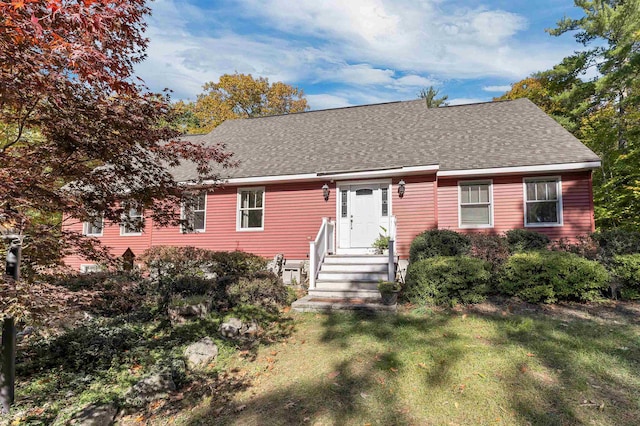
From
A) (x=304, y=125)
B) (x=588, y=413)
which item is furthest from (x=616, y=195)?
(x=588, y=413)

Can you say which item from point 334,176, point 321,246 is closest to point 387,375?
point 321,246

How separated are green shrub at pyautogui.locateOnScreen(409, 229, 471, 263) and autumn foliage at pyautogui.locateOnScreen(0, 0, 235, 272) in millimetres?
6482

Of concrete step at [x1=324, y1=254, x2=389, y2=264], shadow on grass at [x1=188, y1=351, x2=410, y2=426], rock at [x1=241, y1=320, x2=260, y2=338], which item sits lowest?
shadow on grass at [x1=188, y1=351, x2=410, y2=426]

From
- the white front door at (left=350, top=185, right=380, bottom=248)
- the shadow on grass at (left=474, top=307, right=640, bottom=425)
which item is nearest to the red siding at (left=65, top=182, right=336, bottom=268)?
the white front door at (left=350, top=185, right=380, bottom=248)

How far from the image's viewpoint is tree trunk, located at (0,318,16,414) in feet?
12.6

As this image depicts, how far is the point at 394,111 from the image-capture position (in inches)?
585

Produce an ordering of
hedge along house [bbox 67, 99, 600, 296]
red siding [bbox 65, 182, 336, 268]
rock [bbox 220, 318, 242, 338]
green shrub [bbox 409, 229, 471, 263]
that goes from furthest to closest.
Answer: red siding [bbox 65, 182, 336, 268]
hedge along house [bbox 67, 99, 600, 296]
green shrub [bbox 409, 229, 471, 263]
rock [bbox 220, 318, 242, 338]

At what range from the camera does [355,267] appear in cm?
909

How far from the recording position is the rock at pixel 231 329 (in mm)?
6172

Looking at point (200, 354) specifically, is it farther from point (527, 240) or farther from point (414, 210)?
point (527, 240)

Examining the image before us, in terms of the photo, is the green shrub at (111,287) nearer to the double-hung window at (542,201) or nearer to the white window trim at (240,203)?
the white window trim at (240,203)

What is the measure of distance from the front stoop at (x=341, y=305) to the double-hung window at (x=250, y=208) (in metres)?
4.98

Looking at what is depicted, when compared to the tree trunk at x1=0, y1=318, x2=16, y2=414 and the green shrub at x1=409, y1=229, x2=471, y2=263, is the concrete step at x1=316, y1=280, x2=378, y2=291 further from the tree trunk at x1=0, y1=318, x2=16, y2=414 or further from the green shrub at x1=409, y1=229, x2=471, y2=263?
the tree trunk at x1=0, y1=318, x2=16, y2=414

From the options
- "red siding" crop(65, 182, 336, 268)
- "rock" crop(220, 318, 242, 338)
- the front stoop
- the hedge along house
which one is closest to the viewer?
"rock" crop(220, 318, 242, 338)
